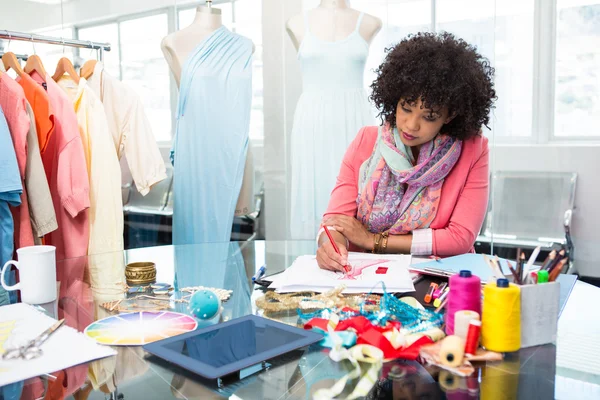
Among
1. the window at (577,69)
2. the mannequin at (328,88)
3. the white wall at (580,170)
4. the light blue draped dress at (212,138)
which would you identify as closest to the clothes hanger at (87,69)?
the light blue draped dress at (212,138)

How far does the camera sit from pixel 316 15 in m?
2.83

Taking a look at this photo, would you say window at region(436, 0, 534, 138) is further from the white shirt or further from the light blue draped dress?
the white shirt

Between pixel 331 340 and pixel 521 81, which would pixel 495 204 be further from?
pixel 331 340

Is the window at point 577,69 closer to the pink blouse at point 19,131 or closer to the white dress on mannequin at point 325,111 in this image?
the white dress on mannequin at point 325,111

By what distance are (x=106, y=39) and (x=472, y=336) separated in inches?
125

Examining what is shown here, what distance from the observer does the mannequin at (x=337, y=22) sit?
2.79 metres

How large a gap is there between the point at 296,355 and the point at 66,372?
35 centimetres

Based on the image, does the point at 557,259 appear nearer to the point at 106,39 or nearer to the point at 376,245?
the point at 376,245

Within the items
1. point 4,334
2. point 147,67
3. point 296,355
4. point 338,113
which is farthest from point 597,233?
point 4,334

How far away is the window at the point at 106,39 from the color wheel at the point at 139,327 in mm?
2412

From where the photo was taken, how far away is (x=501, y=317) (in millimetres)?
938

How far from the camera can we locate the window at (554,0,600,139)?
3.65 m

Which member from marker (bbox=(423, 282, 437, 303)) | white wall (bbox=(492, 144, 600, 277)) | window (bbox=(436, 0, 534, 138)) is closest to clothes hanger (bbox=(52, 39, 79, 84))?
window (bbox=(436, 0, 534, 138))

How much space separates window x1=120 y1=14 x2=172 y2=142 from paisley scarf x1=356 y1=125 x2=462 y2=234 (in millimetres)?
2299
